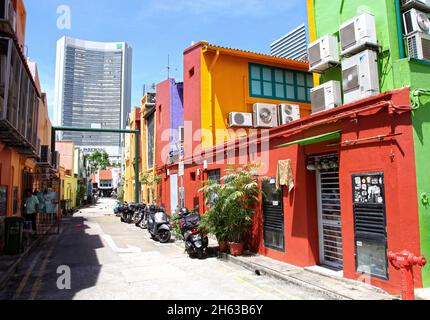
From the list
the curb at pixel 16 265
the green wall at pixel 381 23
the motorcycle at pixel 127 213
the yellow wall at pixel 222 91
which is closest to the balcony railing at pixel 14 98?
the curb at pixel 16 265

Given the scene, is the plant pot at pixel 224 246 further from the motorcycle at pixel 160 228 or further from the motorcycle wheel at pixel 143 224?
the motorcycle wheel at pixel 143 224

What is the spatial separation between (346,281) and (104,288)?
16.1 feet

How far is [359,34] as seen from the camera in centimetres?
755

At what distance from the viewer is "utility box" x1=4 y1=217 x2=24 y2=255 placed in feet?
34.4

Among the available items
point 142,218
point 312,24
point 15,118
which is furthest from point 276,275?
point 142,218

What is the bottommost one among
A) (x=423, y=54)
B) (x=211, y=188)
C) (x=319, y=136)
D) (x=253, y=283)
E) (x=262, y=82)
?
(x=253, y=283)

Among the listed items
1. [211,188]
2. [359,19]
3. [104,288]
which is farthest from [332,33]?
[104,288]

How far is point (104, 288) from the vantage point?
717cm

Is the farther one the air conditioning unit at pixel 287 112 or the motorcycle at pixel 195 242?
the air conditioning unit at pixel 287 112

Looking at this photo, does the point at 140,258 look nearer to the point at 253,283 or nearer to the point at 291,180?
the point at 253,283

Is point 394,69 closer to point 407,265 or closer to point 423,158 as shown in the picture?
point 423,158

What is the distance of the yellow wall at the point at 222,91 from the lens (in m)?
16.2

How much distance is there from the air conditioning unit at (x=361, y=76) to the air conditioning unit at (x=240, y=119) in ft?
27.2

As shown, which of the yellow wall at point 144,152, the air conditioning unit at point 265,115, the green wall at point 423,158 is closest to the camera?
the green wall at point 423,158
